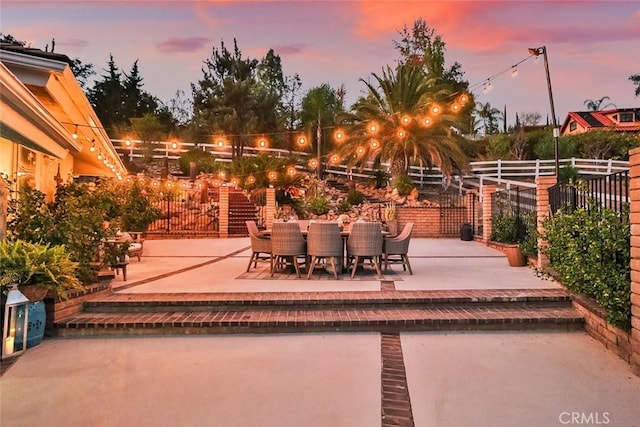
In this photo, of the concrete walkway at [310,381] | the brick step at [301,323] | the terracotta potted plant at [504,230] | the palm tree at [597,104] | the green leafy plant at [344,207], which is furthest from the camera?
the palm tree at [597,104]

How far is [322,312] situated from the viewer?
420 centimetres

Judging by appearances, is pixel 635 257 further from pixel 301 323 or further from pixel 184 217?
pixel 184 217

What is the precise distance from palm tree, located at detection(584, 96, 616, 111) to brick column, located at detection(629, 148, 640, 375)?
1579 inches

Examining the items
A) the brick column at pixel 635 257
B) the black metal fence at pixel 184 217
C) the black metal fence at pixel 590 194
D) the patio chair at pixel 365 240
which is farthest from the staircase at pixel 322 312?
the black metal fence at pixel 184 217

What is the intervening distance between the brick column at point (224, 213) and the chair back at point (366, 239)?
8663 mm

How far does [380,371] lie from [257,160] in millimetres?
15151

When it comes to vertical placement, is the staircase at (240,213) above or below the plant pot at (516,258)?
above

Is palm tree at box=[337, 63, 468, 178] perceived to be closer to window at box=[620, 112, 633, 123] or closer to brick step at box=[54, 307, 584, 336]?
brick step at box=[54, 307, 584, 336]

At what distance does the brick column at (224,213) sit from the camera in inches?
539

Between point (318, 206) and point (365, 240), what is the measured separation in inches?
346

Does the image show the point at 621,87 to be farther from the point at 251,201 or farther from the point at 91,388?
the point at 91,388

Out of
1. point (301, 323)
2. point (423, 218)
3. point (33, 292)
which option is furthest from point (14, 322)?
point (423, 218)

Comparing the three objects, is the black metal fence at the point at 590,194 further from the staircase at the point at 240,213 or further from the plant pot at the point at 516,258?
the staircase at the point at 240,213

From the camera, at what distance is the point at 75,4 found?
6895 millimetres
